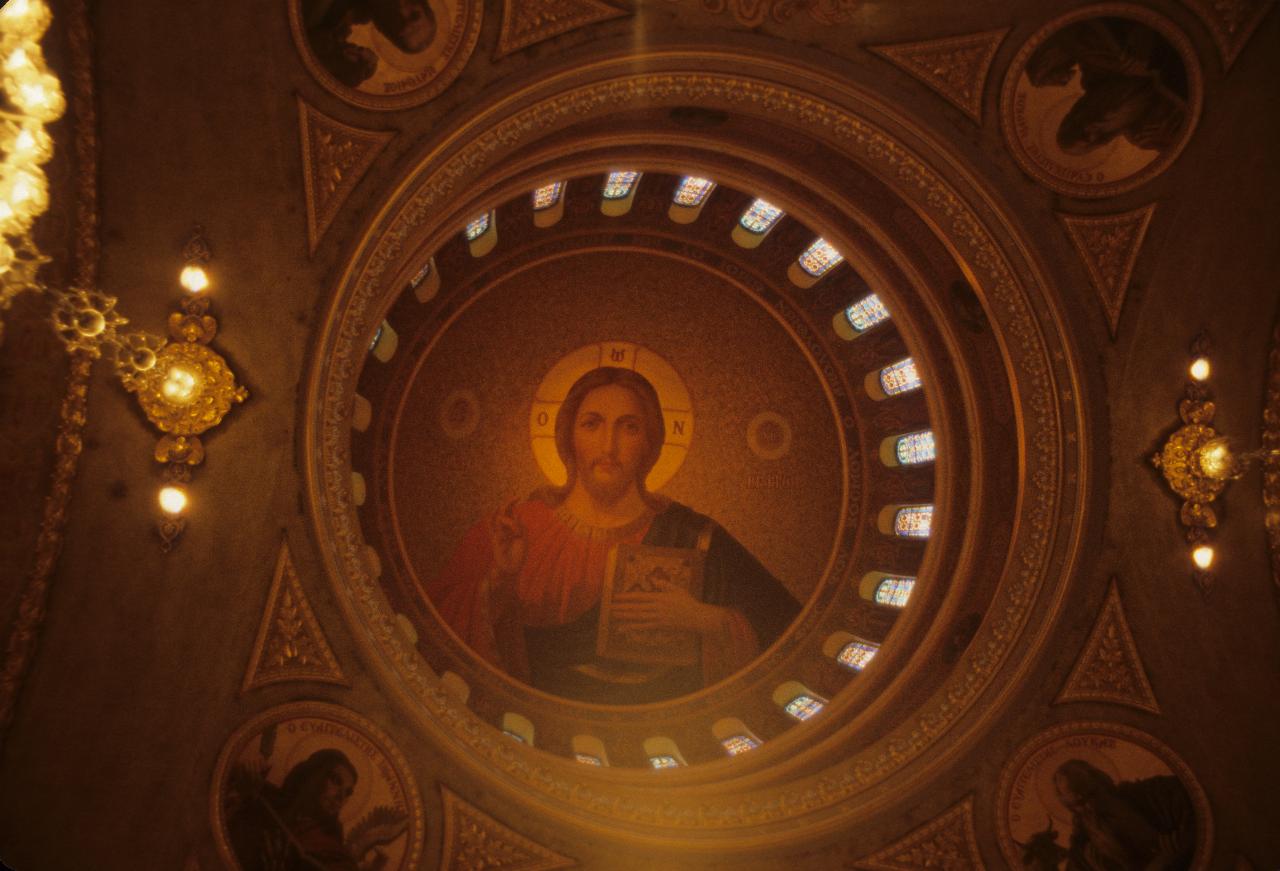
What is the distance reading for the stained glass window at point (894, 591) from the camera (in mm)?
15648

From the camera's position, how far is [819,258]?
15.4 meters

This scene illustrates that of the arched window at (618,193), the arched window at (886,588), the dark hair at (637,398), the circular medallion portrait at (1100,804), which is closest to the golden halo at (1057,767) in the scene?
the circular medallion portrait at (1100,804)

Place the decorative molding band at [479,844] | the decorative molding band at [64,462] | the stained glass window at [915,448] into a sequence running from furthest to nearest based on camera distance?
the stained glass window at [915,448]
the decorative molding band at [479,844]
the decorative molding band at [64,462]

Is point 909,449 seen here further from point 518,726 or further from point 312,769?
point 312,769

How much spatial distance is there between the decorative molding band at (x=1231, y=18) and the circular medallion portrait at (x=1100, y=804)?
26.0 ft

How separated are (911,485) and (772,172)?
5729mm

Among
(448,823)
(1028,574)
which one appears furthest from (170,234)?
(1028,574)

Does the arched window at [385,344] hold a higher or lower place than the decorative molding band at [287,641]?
higher

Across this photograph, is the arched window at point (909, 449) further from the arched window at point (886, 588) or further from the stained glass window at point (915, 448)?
the arched window at point (886, 588)

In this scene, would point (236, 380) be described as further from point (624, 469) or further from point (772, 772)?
point (772, 772)

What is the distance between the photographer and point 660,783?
14672 millimetres

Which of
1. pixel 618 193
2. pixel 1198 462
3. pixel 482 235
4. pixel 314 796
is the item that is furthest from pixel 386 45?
pixel 1198 462

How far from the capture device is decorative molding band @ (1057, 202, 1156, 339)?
36.4 ft

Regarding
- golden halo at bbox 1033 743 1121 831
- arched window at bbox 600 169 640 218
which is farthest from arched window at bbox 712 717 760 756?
arched window at bbox 600 169 640 218
